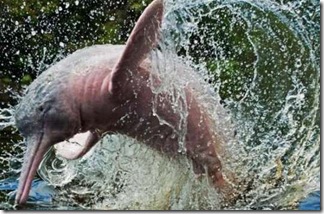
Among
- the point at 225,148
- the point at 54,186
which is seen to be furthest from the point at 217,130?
the point at 54,186

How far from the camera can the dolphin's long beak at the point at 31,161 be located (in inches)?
77.3

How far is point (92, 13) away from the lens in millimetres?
4457

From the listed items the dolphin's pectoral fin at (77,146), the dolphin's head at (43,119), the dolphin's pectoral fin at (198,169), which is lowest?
the dolphin's pectoral fin at (198,169)

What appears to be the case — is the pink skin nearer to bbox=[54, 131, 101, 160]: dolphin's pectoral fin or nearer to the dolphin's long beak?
the dolphin's long beak

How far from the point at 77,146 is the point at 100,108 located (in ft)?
0.89

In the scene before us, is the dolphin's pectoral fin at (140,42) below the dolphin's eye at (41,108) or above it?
above

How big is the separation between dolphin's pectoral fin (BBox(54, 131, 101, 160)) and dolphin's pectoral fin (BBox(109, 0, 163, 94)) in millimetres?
261

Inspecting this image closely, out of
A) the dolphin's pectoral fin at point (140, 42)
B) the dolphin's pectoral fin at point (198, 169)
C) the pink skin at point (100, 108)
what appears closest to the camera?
the dolphin's pectoral fin at point (140, 42)

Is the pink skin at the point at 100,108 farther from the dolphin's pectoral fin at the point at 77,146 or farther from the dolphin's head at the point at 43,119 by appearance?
the dolphin's pectoral fin at the point at 77,146

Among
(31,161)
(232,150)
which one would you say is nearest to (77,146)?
(31,161)

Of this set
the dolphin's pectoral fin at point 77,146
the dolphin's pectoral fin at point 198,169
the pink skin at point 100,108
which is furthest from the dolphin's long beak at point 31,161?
the dolphin's pectoral fin at point 198,169

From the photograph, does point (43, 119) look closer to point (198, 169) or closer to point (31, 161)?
point (31, 161)

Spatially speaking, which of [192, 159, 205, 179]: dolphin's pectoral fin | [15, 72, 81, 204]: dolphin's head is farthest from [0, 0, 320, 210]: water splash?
[15, 72, 81, 204]: dolphin's head

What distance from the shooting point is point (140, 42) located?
186cm
